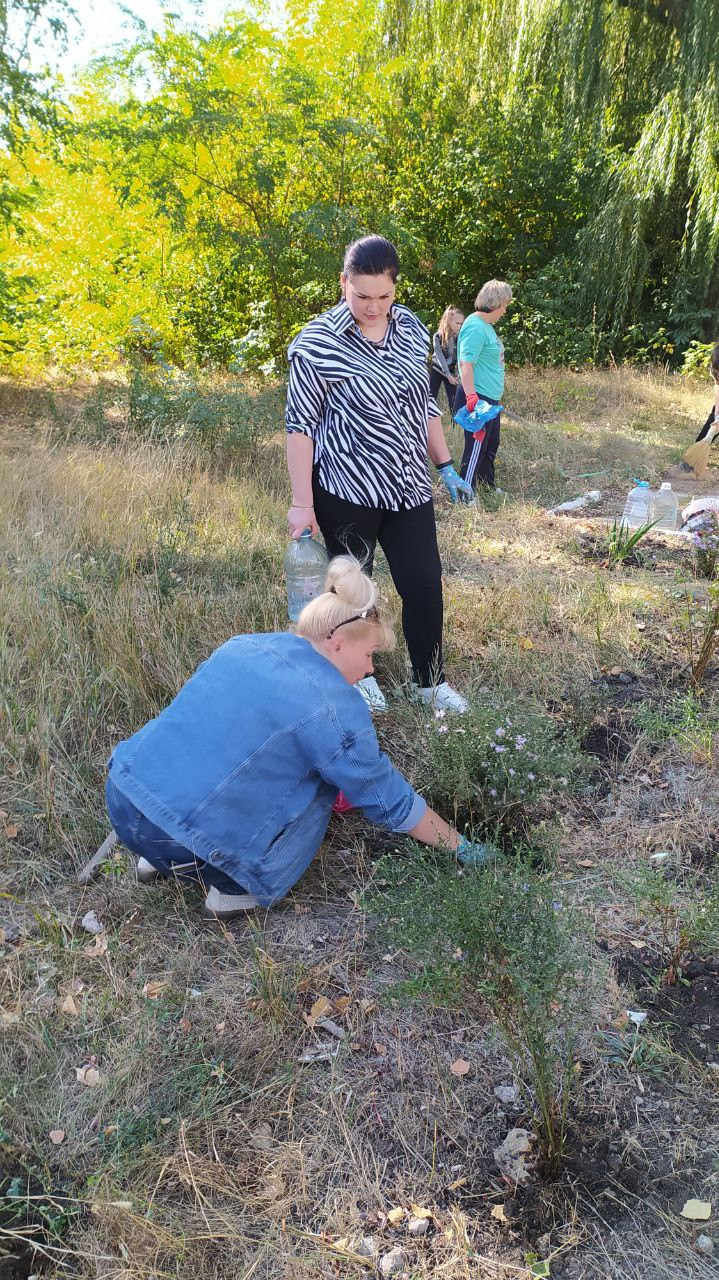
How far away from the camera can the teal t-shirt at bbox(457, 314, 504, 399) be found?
647 centimetres

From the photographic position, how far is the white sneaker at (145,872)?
2613 mm

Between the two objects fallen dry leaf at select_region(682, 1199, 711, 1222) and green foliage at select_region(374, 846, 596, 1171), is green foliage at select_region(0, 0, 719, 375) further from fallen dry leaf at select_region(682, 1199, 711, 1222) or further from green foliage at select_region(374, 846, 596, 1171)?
fallen dry leaf at select_region(682, 1199, 711, 1222)

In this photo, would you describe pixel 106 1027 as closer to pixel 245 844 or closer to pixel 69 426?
pixel 245 844

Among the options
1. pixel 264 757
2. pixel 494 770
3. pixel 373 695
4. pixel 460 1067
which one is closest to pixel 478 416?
pixel 373 695

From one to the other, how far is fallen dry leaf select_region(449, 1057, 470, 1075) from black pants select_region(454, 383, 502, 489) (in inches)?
197

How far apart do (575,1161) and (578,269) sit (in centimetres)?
1413

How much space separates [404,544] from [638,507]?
353cm

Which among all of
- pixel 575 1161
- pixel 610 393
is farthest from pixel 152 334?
pixel 575 1161

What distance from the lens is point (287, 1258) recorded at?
170 centimetres

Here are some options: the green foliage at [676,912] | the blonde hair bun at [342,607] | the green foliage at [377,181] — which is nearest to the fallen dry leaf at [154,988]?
the blonde hair bun at [342,607]

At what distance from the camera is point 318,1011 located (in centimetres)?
226

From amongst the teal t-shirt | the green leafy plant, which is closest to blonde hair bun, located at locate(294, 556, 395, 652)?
the green leafy plant

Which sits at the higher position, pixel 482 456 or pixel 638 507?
pixel 482 456

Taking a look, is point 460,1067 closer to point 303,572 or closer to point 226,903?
point 226,903
